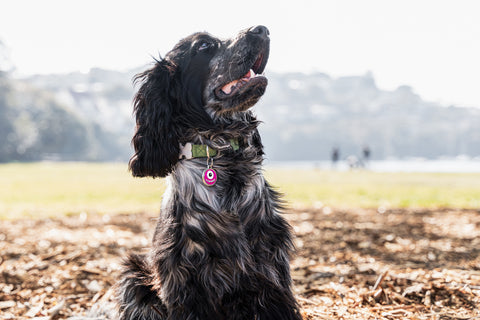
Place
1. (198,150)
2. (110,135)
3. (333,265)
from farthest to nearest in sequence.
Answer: (110,135)
(333,265)
(198,150)

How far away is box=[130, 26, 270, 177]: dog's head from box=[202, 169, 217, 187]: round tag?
31cm

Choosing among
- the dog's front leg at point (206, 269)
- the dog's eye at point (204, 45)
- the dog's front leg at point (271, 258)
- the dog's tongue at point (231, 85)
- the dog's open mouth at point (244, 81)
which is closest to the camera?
the dog's front leg at point (206, 269)

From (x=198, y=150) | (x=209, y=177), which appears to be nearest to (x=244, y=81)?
(x=198, y=150)

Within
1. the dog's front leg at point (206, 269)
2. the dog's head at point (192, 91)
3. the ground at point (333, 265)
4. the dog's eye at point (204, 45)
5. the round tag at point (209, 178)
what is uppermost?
the dog's eye at point (204, 45)

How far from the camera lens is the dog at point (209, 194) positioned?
2.91m

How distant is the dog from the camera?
2914mm

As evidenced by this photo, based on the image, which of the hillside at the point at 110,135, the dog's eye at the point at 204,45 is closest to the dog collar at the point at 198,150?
the dog's eye at the point at 204,45

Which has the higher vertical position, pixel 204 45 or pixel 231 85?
pixel 204 45

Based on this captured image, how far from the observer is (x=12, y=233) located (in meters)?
8.62

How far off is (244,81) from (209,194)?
0.96 metres

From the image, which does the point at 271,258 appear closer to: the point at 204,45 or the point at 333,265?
the point at 204,45

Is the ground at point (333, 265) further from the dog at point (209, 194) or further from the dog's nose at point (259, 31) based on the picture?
the dog's nose at point (259, 31)

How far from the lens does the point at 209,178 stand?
3029mm

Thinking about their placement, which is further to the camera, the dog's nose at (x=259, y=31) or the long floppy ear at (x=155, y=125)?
the dog's nose at (x=259, y=31)
